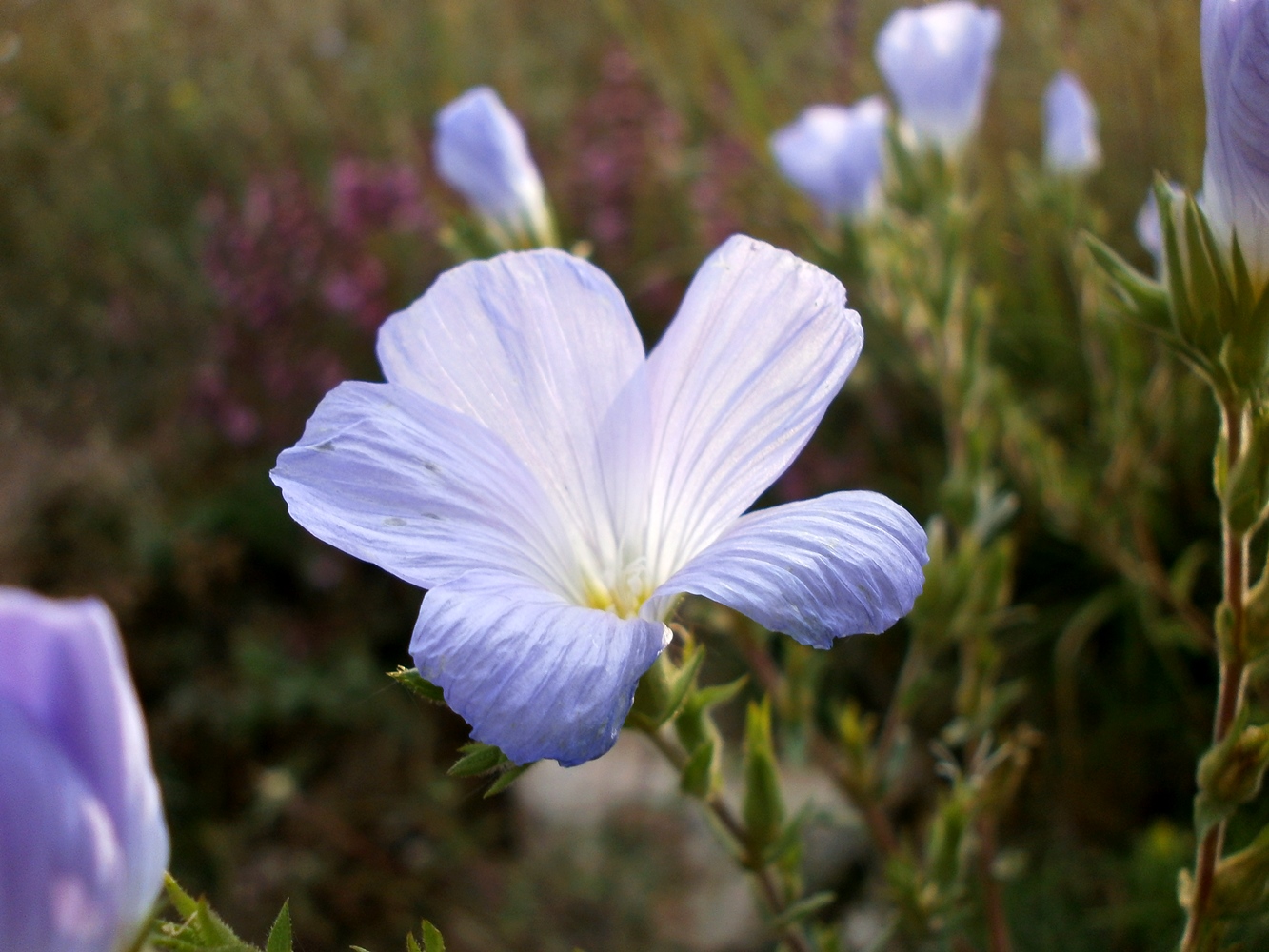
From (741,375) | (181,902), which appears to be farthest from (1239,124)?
(181,902)

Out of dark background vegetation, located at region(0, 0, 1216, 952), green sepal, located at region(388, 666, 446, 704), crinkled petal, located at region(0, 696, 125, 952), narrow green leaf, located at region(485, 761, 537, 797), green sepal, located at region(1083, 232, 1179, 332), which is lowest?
dark background vegetation, located at region(0, 0, 1216, 952)

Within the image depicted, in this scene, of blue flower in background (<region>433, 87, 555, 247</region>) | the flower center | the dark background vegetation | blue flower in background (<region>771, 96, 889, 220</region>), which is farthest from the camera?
the dark background vegetation

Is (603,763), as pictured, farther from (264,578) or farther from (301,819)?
(264,578)

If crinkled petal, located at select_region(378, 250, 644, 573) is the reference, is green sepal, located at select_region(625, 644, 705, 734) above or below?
below

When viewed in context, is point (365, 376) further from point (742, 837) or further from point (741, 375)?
point (741, 375)

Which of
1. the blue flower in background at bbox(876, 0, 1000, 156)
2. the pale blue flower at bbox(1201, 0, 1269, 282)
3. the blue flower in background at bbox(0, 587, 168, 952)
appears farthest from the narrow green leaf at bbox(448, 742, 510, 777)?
the blue flower in background at bbox(876, 0, 1000, 156)

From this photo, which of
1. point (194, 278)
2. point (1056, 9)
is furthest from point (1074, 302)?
point (194, 278)

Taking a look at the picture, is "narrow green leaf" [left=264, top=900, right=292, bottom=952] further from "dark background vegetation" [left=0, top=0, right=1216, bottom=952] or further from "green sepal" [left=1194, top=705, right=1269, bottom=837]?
"dark background vegetation" [left=0, top=0, right=1216, bottom=952]
